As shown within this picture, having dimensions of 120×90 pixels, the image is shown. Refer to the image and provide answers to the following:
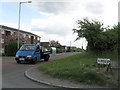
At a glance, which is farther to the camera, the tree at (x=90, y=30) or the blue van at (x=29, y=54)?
the tree at (x=90, y=30)

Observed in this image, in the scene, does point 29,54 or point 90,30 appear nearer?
point 29,54

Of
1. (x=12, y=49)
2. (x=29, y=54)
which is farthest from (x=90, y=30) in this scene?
(x=12, y=49)

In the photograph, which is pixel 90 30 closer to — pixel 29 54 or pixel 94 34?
pixel 94 34

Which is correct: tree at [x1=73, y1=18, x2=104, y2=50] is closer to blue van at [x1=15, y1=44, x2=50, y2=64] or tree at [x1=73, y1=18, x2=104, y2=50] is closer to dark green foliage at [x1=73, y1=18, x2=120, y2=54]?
dark green foliage at [x1=73, y1=18, x2=120, y2=54]

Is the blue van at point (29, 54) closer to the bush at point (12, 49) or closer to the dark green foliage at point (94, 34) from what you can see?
the dark green foliage at point (94, 34)

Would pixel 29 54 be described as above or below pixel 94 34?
below

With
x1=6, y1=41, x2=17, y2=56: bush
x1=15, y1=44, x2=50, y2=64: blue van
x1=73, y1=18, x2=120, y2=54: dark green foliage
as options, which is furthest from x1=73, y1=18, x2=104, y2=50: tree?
x1=6, y1=41, x2=17, y2=56: bush

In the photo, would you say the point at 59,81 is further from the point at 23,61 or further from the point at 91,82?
the point at 23,61

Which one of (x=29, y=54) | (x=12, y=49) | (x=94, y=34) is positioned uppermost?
(x=94, y=34)

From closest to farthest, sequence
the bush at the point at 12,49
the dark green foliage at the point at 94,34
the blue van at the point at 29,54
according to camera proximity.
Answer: the blue van at the point at 29,54 < the dark green foliage at the point at 94,34 < the bush at the point at 12,49

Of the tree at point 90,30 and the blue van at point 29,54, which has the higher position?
the tree at point 90,30

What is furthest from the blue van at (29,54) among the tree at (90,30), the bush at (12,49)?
the bush at (12,49)

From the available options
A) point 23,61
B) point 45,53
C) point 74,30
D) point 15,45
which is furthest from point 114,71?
point 15,45

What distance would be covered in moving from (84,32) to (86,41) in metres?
0.96
